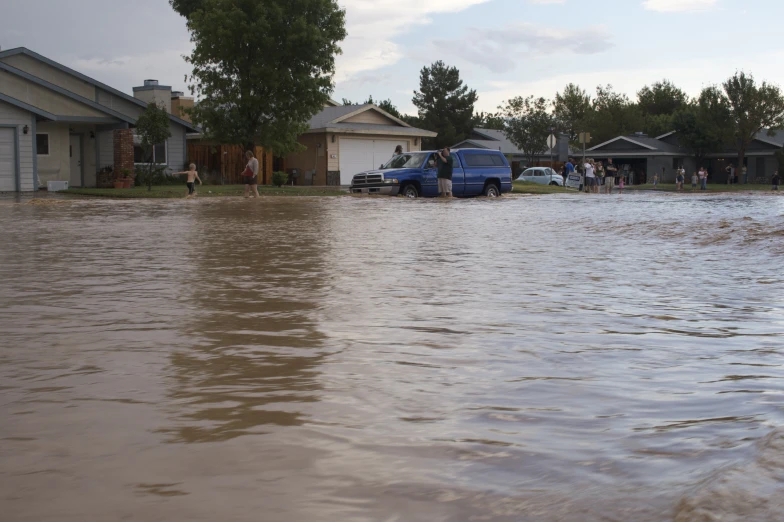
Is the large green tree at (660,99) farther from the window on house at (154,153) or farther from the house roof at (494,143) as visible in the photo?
the window on house at (154,153)

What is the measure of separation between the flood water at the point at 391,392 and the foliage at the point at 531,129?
190ft

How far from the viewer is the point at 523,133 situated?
218ft

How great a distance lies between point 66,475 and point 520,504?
4.63ft

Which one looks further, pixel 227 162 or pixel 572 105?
pixel 572 105

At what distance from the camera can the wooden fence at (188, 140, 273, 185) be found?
4212 cm

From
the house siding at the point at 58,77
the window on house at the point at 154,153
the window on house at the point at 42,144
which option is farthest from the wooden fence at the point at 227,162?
the window on house at the point at 42,144

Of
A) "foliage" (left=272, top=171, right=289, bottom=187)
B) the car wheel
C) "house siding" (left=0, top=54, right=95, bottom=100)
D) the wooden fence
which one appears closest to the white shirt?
the car wheel

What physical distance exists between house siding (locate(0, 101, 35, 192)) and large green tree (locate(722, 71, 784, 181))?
4846 centimetres

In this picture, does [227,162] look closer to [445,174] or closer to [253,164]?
[253,164]

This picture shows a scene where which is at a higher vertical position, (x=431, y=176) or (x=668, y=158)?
(x=668, y=158)

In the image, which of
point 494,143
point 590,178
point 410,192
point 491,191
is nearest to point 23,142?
point 410,192

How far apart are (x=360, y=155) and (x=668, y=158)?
3271 cm

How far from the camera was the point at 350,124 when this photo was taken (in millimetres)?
44375

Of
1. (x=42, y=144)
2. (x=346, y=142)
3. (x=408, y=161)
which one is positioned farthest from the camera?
(x=346, y=142)
